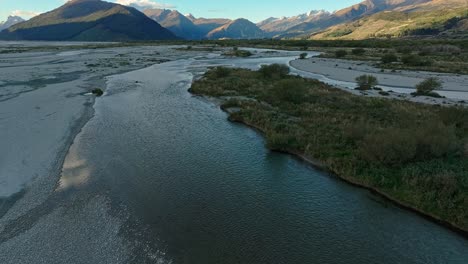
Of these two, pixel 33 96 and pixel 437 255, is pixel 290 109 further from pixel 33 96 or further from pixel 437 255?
pixel 33 96

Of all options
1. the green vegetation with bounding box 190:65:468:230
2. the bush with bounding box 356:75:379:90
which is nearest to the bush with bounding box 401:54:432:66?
the bush with bounding box 356:75:379:90

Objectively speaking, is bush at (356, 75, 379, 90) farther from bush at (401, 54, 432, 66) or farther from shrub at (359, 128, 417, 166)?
bush at (401, 54, 432, 66)

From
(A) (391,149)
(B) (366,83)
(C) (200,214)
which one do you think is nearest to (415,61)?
(B) (366,83)

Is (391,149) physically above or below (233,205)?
above

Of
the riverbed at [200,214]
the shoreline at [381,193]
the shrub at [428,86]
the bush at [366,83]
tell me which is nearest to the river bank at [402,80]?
the shrub at [428,86]

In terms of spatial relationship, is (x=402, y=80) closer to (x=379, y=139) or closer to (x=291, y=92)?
(x=291, y=92)

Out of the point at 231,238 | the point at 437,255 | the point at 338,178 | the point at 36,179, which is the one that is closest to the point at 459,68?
the point at 338,178
